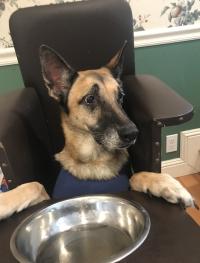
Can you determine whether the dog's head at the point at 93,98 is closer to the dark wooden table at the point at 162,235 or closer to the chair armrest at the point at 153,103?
the chair armrest at the point at 153,103

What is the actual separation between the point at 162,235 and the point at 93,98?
0.52 metres

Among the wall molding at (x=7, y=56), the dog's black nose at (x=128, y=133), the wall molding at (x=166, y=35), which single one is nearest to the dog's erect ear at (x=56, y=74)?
the dog's black nose at (x=128, y=133)

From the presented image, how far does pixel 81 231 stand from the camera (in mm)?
931

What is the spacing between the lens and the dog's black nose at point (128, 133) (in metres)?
1.03

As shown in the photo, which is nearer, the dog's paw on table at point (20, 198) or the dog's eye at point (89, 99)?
the dog's paw on table at point (20, 198)

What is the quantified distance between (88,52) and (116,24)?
16cm

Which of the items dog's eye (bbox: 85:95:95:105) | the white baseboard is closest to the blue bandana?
dog's eye (bbox: 85:95:95:105)

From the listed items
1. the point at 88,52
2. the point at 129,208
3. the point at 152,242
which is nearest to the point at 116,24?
the point at 88,52

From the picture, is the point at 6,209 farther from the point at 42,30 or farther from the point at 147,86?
the point at 42,30

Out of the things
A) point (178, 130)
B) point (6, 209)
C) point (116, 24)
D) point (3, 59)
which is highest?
point (116, 24)

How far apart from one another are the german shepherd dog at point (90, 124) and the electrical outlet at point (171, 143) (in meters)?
0.81

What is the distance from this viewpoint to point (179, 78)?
189cm

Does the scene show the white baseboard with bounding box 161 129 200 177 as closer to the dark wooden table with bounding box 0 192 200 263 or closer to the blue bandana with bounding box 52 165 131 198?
the blue bandana with bounding box 52 165 131 198

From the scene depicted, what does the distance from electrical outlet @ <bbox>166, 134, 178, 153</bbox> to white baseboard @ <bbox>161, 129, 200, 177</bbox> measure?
1.4 inches
